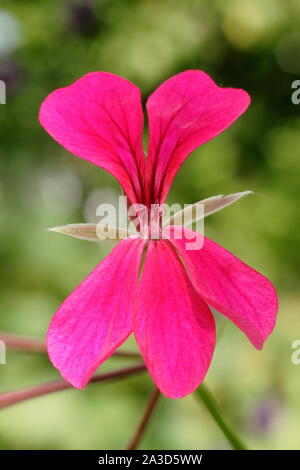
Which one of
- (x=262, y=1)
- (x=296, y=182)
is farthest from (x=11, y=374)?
(x=262, y=1)

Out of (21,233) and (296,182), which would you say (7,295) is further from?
(296,182)

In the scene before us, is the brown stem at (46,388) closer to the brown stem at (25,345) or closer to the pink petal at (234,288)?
the brown stem at (25,345)

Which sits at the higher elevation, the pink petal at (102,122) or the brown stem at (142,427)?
the pink petal at (102,122)

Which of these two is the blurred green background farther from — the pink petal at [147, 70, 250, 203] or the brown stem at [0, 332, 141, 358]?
the pink petal at [147, 70, 250, 203]

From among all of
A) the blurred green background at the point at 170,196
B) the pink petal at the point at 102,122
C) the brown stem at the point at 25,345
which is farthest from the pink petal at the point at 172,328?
the blurred green background at the point at 170,196

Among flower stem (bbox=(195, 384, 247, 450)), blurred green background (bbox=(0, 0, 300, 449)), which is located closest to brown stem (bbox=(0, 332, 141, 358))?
flower stem (bbox=(195, 384, 247, 450))
